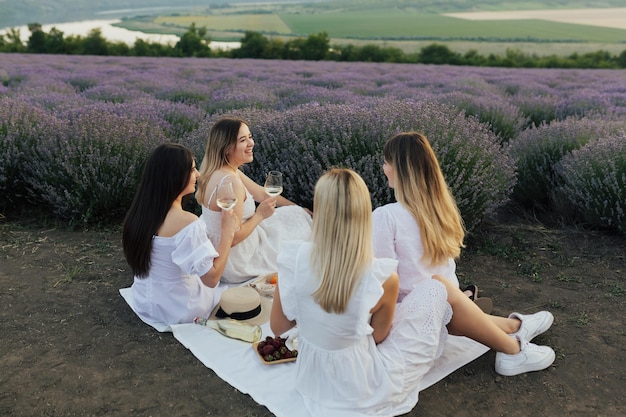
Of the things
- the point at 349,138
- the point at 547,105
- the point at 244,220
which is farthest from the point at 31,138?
the point at 547,105

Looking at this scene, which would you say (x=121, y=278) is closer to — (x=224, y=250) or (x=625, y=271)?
(x=224, y=250)

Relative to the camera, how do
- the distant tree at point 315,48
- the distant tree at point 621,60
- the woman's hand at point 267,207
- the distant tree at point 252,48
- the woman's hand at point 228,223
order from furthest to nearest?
the distant tree at point 252,48
the distant tree at point 315,48
the distant tree at point 621,60
the woman's hand at point 267,207
the woman's hand at point 228,223

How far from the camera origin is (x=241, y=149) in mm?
3734

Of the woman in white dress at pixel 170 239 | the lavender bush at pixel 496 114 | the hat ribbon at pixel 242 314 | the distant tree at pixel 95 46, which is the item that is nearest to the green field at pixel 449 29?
the distant tree at pixel 95 46

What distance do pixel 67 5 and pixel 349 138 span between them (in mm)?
170692

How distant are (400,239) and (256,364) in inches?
36.9

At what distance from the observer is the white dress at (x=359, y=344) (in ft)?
7.60

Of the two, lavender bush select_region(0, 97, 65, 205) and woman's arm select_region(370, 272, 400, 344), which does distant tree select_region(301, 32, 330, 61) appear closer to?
lavender bush select_region(0, 97, 65, 205)

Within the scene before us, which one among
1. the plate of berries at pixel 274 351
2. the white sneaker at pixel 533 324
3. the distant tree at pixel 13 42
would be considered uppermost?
the white sneaker at pixel 533 324

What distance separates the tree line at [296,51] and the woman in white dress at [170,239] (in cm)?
2412

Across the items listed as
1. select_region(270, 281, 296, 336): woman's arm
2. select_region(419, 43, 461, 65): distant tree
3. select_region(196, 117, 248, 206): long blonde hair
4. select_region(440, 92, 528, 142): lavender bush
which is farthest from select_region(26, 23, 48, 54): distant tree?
select_region(270, 281, 296, 336): woman's arm

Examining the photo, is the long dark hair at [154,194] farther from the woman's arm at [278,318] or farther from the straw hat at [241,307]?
the woman's arm at [278,318]

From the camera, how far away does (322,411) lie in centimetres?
246

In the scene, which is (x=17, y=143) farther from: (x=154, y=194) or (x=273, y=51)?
(x=273, y=51)
